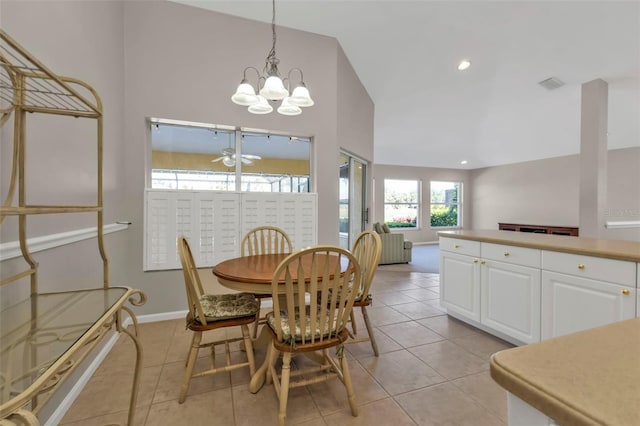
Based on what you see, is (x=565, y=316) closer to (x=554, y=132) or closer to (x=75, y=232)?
(x=75, y=232)

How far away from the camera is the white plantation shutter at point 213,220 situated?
280cm

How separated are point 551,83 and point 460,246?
3521 millimetres

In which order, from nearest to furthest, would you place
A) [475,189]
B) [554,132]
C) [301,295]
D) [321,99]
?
[301,295] < [321,99] < [554,132] < [475,189]

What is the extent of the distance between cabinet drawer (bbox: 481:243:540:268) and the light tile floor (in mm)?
719

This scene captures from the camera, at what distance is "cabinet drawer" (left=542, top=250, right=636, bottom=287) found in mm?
1618

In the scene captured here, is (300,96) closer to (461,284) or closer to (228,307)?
(228,307)

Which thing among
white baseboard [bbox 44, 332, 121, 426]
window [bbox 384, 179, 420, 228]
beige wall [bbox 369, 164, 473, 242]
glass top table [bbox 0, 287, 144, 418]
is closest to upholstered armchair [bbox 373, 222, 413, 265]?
beige wall [bbox 369, 164, 473, 242]

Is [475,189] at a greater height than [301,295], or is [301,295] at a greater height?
[475,189]

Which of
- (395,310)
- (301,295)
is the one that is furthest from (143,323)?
(395,310)

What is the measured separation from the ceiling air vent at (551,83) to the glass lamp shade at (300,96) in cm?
429

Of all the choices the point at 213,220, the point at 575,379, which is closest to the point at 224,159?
the point at 213,220

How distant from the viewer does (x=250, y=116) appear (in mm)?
3084

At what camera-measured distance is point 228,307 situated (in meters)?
1.86

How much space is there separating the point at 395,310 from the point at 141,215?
282cm
